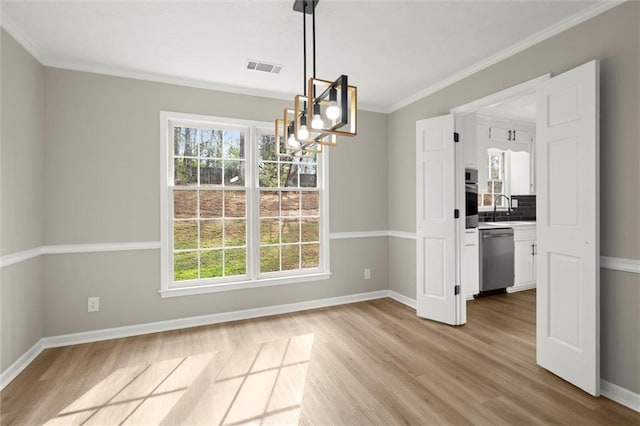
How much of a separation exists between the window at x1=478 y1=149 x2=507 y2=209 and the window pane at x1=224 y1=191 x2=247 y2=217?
3.87 metres

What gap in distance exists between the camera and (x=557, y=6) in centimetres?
226

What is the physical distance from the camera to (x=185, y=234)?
3.61 meters

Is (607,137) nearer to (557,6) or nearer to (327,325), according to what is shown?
(557,6)

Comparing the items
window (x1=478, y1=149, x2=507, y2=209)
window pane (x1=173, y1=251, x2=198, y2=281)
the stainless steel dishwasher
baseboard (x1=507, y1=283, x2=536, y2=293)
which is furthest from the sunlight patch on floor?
window (x1=478, y1=149, x2=507, y2=209)

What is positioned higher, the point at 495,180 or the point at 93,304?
the point at 495,180

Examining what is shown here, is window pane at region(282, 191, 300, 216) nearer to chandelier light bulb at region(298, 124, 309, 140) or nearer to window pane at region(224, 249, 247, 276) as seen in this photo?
window pane at region(224, 249, 247, 276)

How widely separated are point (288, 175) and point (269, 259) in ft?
3.58

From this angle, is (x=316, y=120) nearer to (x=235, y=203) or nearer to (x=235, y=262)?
(x=235, y=203)

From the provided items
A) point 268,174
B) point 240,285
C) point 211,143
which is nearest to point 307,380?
point 240,285

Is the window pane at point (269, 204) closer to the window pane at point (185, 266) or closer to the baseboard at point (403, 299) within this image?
the window pane at point (185, 266)

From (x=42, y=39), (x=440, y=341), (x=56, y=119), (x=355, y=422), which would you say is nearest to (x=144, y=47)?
(x=42, y=39)

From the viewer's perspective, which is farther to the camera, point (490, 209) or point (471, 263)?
point (490, 209)

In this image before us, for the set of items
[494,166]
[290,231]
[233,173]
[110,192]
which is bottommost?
[290,231]

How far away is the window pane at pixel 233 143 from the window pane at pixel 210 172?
16 cm
